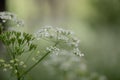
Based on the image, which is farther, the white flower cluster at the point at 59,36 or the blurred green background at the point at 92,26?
the blurred green background at the point at 92,26

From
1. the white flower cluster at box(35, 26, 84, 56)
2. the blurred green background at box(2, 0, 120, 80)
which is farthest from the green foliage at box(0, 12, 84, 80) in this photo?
the blurred green background at box(2, 0, 120, 80)

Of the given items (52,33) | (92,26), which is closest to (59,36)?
(52,33)

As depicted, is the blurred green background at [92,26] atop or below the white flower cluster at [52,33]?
below

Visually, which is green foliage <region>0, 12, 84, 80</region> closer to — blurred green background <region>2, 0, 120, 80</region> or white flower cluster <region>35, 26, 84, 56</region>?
white flower cluster <region>35, 26, 84, 56</region>

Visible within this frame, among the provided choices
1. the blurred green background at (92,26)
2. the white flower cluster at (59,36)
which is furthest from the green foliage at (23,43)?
the blurred green background at (92,26)

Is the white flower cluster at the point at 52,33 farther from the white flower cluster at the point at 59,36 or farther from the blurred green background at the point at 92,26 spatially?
the blurred green background at the point at 92,26

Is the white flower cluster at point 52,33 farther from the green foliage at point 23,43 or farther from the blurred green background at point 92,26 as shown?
the blurred green background at point 92,26

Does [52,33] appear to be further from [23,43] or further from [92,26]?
[92,26]
